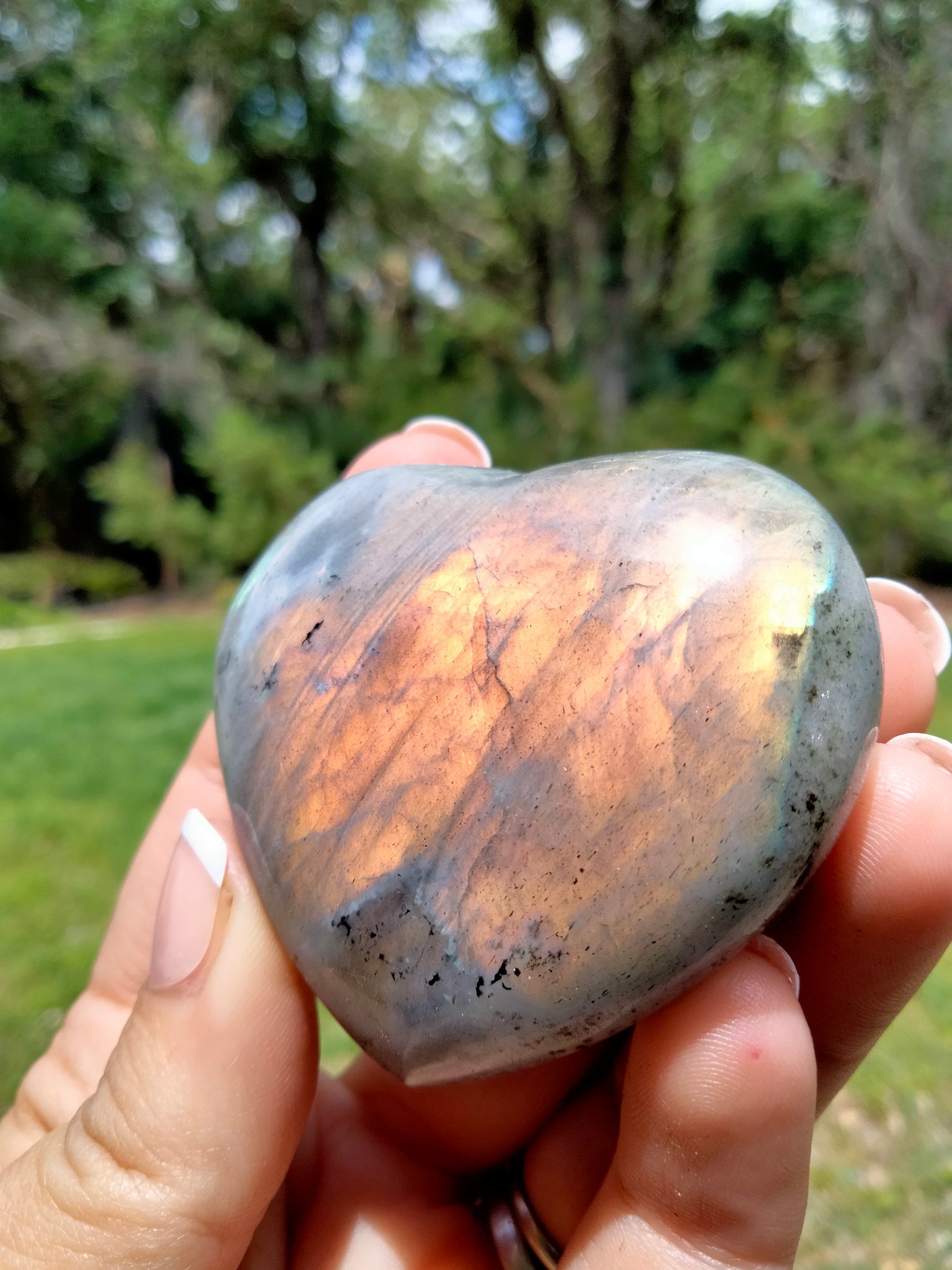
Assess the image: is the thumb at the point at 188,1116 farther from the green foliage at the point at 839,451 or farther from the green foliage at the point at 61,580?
the green foliage at the point at 61,580

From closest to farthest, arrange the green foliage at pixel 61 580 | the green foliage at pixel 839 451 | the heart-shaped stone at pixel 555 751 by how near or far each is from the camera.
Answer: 1. the heart-shaped stone at pixel 555 751
2. the green foliage at pixel 839 451
3. the green foliage at pixel 61 580

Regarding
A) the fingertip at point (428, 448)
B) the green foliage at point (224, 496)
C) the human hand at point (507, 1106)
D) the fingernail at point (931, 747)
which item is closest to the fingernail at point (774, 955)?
the human hand at point (507, 1106)

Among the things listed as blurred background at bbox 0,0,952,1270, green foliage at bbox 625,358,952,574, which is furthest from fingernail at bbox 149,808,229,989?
green foliage at bbox 625,358,952,574

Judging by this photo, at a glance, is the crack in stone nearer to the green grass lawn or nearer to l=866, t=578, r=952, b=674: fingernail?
l=866, t=578, r=952, b=674: fingernail

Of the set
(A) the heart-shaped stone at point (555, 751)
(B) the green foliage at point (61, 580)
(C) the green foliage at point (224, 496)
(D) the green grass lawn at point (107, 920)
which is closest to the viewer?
(A) the heart-shaped stone at point (555, 751)

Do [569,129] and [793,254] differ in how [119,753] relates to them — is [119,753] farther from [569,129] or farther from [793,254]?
[793,254]

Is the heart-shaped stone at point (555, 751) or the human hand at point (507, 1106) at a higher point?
the heart-shaped stone at point (555, 751)

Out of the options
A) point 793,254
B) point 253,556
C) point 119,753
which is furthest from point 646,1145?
point 793,254
